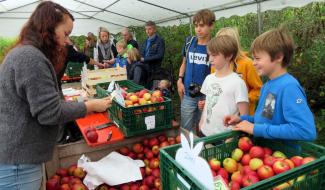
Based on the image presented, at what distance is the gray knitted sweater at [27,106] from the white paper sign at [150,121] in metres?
0.92

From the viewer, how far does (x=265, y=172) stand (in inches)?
50.3

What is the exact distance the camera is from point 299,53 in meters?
4.06

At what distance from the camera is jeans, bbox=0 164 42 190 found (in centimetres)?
152

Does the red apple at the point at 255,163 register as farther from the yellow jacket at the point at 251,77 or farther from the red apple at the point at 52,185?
the red apple at the point at 52,185

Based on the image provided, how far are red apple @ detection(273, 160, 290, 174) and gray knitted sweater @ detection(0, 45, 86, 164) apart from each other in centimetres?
105

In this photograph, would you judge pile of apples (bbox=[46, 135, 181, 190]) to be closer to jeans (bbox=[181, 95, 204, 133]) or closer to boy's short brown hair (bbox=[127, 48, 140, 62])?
jeans (bbox=[181, 95, 204, 133])

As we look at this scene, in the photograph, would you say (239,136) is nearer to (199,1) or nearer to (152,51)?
(152,51)

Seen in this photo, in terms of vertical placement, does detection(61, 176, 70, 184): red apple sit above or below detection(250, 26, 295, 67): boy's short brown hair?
below

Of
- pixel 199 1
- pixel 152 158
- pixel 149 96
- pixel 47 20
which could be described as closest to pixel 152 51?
pixel 199 1

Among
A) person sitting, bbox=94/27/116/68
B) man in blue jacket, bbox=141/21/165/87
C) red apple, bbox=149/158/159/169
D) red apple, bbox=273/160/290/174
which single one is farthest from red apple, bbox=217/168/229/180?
person sitting, bbox=94/27/116/68

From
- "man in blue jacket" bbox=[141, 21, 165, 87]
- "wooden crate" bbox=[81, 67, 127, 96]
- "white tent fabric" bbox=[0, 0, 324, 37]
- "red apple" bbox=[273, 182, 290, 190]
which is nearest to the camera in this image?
"red apple" bbox=[273, 182, 290, 190]

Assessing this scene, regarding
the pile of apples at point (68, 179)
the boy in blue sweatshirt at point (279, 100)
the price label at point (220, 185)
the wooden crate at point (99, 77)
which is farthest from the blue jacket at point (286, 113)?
the wooden crate at point (99, 77)

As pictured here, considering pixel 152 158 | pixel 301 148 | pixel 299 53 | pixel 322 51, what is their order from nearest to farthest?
1. pixel 301 148
2. pixel 152 158
3. pixel 322 51
4. pixel 299 53

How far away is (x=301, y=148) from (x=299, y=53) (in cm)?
300
